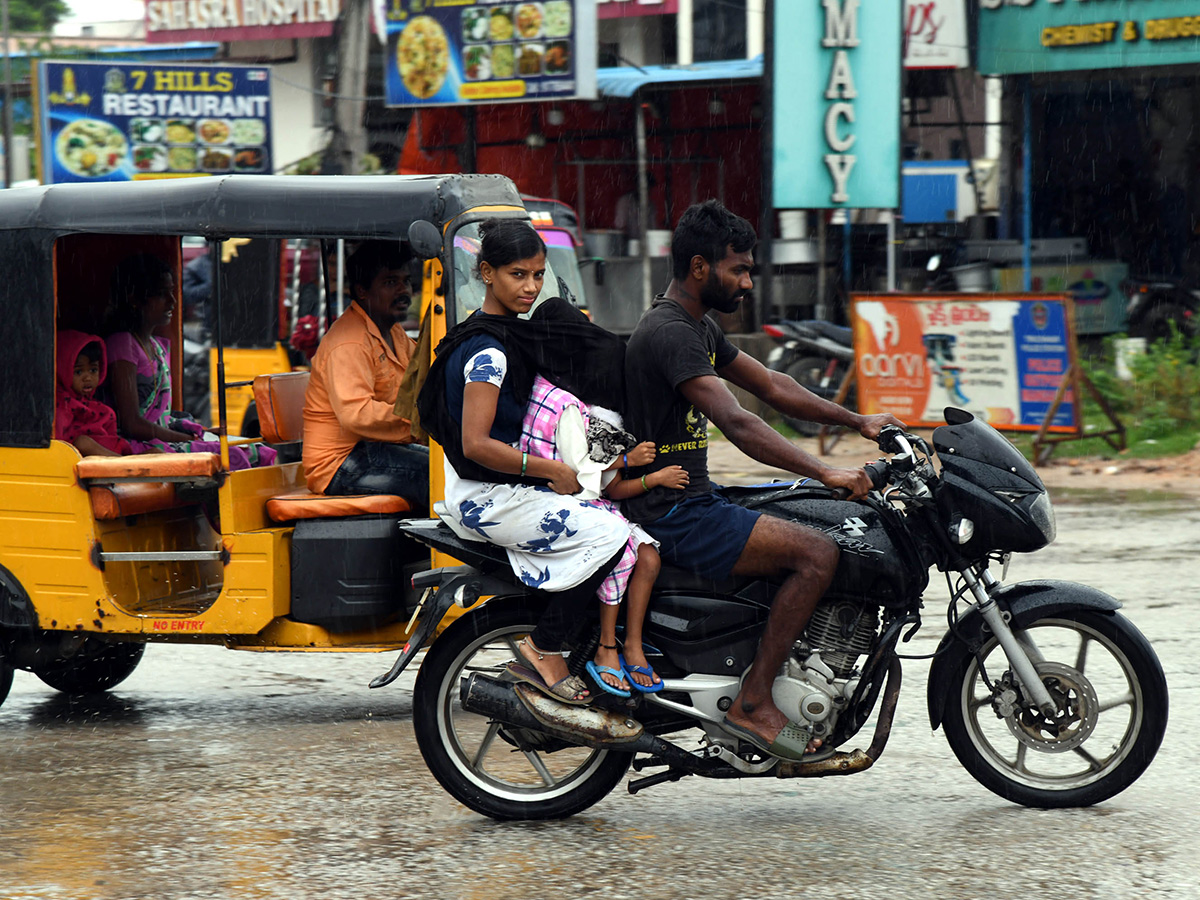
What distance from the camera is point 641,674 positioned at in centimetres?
441

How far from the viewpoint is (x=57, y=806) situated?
4840 mm

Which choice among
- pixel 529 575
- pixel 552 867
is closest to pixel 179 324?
pixel 529 575

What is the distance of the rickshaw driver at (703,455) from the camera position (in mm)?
4250

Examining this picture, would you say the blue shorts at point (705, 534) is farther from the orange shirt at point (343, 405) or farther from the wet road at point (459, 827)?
the orange shirt at point (343, 405)

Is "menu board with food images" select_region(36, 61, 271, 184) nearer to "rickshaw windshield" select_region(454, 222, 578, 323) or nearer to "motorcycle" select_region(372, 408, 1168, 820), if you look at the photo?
"rickshaw windshield" select_region(454, 222, 578, 323)

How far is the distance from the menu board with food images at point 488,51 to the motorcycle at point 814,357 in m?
5.64

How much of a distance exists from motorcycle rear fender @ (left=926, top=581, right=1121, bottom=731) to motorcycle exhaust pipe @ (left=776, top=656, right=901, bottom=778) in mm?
183

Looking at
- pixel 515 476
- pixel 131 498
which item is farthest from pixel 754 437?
pixel 131 498

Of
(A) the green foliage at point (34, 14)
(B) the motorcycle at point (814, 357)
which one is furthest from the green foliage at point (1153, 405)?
(A) the green foliage at point (34, 14)

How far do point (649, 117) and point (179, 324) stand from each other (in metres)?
15.6

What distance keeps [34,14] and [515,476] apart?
40976mm

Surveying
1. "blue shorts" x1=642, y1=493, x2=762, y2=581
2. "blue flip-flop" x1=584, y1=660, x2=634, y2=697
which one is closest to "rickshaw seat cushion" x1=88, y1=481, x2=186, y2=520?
"blue flip-flop" x1=584, y1=660, x2=634, y2=697

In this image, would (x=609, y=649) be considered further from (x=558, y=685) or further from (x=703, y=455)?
(x=703, y=455)

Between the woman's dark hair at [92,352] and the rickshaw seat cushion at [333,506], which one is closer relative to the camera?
the rickshaw seat cushion at [333,506]
